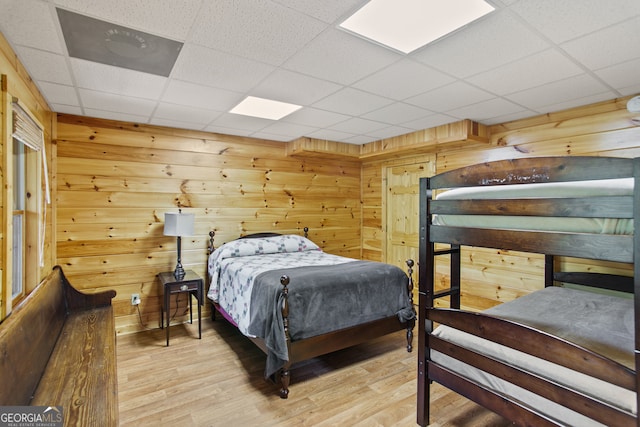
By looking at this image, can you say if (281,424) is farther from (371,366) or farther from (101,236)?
(101,236)

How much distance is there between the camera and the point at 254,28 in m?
1.70

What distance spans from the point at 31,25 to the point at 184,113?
1.57 meters

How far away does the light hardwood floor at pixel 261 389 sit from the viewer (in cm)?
216

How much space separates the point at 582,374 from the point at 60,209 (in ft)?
13.7

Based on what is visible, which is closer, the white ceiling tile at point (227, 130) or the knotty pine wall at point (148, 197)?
the knotty pine wall at point (148, 197)

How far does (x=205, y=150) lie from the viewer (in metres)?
4.03

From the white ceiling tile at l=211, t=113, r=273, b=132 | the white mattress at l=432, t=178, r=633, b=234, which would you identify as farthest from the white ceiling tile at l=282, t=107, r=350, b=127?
the white mattress at l=432, t=178, r=633, b=234

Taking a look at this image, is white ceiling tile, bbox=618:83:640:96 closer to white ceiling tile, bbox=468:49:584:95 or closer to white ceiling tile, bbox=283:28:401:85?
white ceiling tile, bbox=468:49:584:95

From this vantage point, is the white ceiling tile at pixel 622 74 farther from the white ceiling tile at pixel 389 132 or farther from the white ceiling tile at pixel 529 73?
the white ceiling tile at pixel 389 132

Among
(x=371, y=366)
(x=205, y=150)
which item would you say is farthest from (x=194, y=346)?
(x=205, y=150)

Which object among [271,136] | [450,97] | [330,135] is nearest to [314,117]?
[330,135]

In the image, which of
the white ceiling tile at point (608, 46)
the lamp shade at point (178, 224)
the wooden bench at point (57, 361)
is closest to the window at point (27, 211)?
the wooden bench at point (57, 361)

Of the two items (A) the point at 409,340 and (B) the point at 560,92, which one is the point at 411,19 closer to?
(B) the point at 560,92

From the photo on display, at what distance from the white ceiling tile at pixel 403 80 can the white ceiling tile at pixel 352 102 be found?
0.11m
